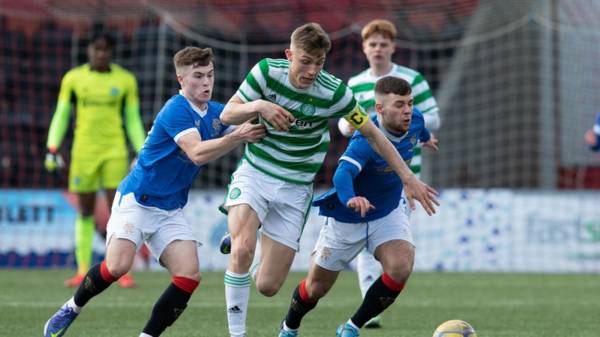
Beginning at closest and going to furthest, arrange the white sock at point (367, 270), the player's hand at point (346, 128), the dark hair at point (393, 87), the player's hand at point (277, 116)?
the player's hand at point (277, 116)
the dark hair at point (393, 87)
the player's hand at point (346, 128)
the white sock at point (367, 270)

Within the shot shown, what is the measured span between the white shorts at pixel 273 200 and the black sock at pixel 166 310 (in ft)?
2.15

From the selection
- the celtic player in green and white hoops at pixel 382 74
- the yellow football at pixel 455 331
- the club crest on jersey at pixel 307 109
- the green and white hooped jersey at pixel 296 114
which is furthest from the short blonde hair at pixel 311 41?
the celtic player in green and white hoops at pixel 382 74

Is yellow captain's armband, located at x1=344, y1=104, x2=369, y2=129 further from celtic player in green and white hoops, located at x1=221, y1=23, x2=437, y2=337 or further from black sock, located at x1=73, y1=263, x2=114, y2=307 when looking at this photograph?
black sock, located at x1=73, y1=263, x2=114, y2=307

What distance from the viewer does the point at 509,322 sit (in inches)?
328

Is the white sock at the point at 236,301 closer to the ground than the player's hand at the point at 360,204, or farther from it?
closer to the ground

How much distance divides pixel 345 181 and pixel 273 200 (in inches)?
18.0

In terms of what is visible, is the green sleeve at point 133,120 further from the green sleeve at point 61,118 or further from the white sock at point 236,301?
the white sock at point 236,301

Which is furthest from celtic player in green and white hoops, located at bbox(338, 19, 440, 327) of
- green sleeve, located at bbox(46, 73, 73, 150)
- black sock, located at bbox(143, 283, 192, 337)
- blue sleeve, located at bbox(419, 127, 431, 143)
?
green sleeve, located at bbox(46, 73, 73, 150)

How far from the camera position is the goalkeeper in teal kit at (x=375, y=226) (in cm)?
682

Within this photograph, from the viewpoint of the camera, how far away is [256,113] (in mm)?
6020

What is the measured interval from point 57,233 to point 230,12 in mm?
4685

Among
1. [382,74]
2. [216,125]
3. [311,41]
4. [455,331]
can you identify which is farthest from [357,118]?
[382,74]

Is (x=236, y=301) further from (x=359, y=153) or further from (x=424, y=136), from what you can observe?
(x=424, y=136)

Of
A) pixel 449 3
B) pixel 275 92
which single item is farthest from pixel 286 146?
pixel 449 3
